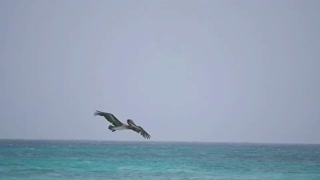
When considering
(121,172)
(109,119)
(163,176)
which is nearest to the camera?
(109,119)

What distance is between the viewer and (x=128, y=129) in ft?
A: 42.1

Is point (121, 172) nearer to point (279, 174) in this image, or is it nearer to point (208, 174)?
point (208, 174)

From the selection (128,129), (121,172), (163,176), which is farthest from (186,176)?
(128,129)

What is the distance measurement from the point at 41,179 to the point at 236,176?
47.8 ft

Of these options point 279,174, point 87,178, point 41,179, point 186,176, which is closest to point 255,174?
point 279,174

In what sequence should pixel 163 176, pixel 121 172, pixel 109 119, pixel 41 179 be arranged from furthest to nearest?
1. pixel 121 172
2. pixel 163 176
3. pixel 41 179
4. pixel 109 119

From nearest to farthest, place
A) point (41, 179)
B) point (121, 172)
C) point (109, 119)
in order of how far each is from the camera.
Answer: point (109, 119) → point (41, 179) → point (121, 172)

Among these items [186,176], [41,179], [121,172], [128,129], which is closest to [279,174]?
[186,176]

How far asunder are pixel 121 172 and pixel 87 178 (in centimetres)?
660

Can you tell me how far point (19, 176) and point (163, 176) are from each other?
10.1 m

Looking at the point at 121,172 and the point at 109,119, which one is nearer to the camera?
the point at 109,119

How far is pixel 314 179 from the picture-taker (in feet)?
150

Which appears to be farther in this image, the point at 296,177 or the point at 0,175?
the point at 296,177

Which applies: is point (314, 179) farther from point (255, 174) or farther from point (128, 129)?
point (128, 129)
